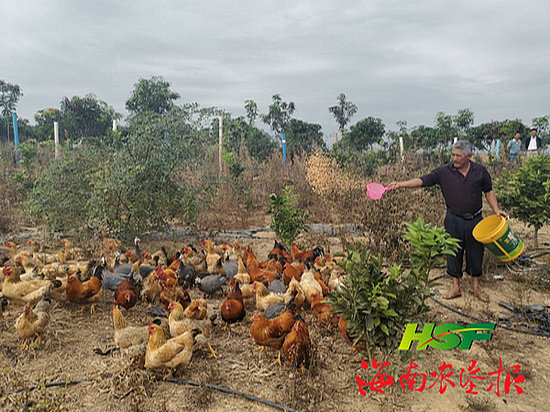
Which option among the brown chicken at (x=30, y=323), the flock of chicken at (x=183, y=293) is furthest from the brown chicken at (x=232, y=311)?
the brown chicken at (x=30, y=323)

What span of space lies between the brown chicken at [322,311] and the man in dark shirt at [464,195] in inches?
62.9

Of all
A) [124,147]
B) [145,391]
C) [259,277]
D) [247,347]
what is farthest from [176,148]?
[145,391]

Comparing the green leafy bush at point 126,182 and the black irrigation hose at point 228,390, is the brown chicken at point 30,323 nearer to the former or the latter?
the black irrigation hose at point 228,390

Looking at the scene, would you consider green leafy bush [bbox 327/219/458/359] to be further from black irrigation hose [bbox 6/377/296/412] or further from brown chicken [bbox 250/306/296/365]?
black irrigation hose [bbox 6/377/296/412]

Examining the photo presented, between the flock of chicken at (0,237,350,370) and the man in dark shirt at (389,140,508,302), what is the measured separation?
61.0 inches

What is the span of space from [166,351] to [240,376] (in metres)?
0.69

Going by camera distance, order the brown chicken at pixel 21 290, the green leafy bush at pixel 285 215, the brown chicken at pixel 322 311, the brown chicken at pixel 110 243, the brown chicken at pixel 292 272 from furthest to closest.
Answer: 1. the brown chicken at pixel 110 243
2. the green leafy bush at pixel 285 215
3. the brown chicken at pixel 292 272
4. the brown chicken at pixel 21 290
5. the brown chicken at pixel 322 311

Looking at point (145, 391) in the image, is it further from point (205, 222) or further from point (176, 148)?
point (205, 222)

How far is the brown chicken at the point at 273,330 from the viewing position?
342 cm

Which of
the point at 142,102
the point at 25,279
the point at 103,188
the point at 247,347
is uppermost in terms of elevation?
the point at 142,102

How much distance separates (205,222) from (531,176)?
692 cm

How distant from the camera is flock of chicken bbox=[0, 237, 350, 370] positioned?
3.30 m

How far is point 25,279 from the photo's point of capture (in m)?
4.87

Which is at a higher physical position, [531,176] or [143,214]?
[531,176]
